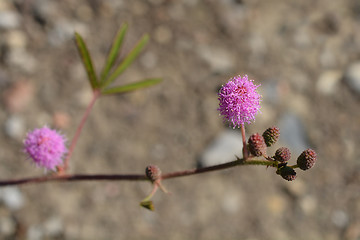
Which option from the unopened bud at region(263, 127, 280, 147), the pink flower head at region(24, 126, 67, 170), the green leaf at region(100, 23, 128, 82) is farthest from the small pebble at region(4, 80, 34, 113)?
the unopened bud at region(263, 127, 280, 147)

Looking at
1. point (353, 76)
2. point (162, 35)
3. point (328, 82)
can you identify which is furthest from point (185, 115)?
point (353, 76)

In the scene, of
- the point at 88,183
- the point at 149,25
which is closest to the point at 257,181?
the point at 88,183

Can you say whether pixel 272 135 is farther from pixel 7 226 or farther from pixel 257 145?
pixel 7 226

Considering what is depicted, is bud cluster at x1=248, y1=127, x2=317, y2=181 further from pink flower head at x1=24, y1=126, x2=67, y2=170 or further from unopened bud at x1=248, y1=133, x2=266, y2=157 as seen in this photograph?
pink flower head at x1=24, y1=126, x2=67, y2=170

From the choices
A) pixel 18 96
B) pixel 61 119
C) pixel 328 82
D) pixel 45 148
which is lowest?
pixel 45 148

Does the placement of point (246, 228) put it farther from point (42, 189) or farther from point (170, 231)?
point (42, 189)

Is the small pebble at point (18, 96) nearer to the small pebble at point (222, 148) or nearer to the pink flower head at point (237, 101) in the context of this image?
the small pebble at point (222, 148)

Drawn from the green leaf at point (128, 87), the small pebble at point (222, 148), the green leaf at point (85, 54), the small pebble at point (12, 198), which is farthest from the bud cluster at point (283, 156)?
the small pebble at point (12, 198)
